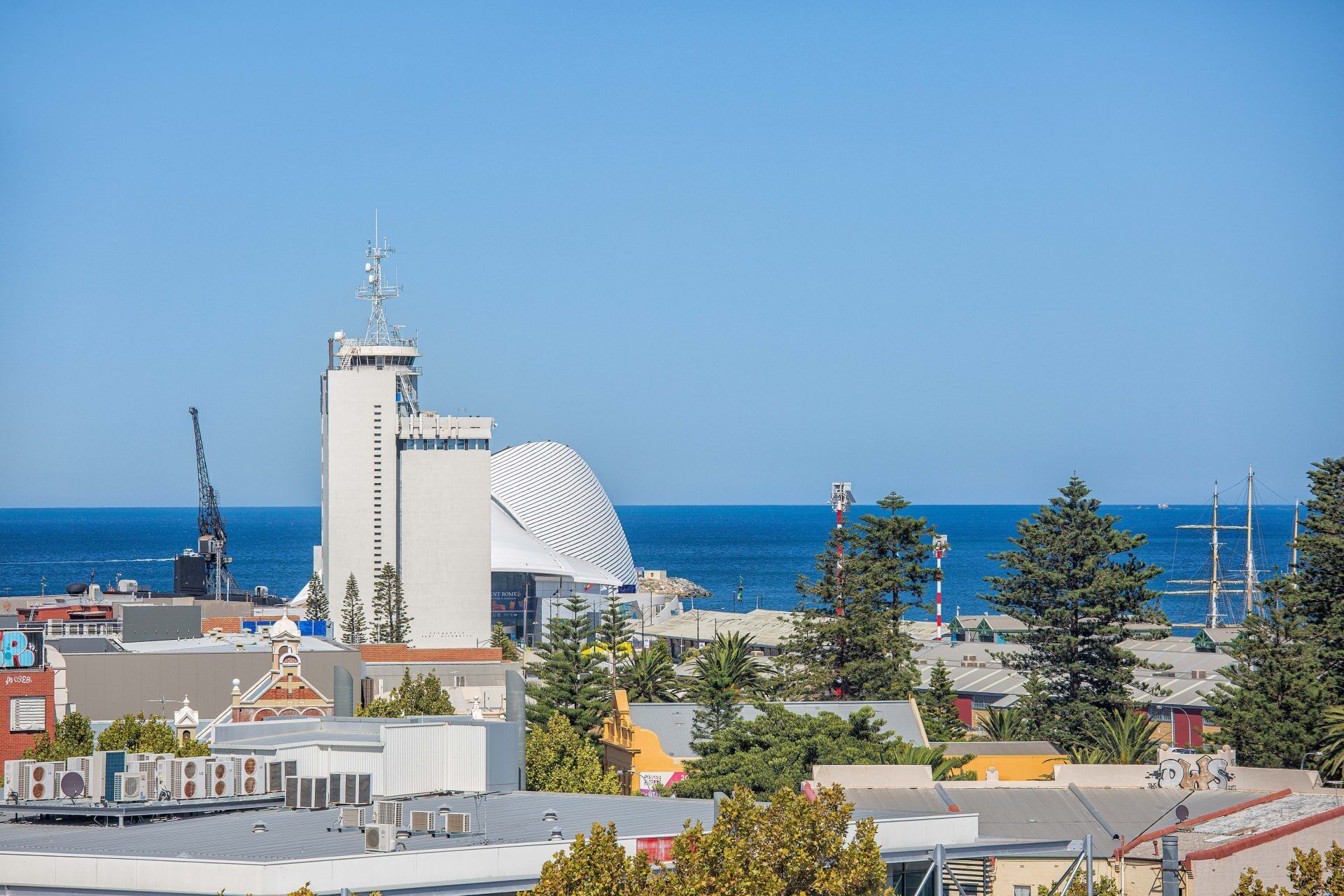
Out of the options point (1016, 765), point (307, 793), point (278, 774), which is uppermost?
point (278, 774)

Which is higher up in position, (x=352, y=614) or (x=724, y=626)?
(x=352, y=614)

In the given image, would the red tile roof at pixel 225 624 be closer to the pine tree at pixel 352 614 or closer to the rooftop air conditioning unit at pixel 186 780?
the pine tree at pixel 352 614

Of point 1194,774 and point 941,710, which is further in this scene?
point 941,710

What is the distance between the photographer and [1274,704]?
50.4 meters

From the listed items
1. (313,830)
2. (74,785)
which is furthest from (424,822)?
(74,785)

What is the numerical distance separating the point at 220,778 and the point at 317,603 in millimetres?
89074

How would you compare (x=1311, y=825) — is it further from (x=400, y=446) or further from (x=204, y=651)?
(x=400, y=446)

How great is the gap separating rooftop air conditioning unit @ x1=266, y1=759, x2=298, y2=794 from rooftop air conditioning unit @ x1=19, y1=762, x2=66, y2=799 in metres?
3.29

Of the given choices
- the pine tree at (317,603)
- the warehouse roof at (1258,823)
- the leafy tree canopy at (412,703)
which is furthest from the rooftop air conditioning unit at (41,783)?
the pine tree at (317,603)

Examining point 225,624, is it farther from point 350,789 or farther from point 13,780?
point 350,789

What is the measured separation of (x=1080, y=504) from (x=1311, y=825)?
40810 mm

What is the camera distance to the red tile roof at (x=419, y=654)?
72.2 meters

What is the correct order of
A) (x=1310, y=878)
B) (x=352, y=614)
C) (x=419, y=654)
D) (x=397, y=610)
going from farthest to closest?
(x=397, y=610), (x=352, y=614), (x=419, y=654), (x=1310, y=878)

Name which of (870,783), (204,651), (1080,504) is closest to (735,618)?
(1080,504)
